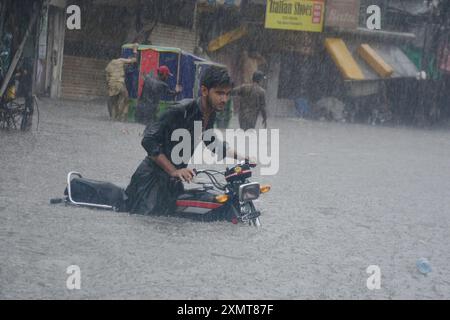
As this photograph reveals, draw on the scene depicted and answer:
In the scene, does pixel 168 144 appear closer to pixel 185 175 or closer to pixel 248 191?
pixel 185 175

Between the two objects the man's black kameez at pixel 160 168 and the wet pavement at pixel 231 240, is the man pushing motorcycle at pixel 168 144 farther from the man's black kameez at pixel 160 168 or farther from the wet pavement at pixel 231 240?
the wet pavement at pixel 231 240

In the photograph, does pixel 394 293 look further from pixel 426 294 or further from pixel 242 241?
pixel 242 241

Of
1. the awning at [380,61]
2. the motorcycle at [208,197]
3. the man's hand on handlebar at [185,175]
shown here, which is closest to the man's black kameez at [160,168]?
the motorcycle at [208,197]

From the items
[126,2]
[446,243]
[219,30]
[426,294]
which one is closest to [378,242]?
[446,243]

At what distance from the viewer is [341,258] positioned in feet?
22.5

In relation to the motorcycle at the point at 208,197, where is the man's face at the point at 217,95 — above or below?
above

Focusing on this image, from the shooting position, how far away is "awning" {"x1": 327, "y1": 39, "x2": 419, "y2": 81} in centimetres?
3158

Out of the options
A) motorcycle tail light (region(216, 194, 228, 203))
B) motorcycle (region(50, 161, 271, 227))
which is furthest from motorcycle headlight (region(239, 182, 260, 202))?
motorcycle tail light (region(216, 194, 228, 203))

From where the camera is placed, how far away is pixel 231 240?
7.17 m

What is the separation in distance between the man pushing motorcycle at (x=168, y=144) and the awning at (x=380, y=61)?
2392cm

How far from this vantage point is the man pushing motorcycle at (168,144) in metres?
7.48

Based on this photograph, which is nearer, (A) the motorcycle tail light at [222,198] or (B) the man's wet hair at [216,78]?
(B) the man's wet hair at [216,78]

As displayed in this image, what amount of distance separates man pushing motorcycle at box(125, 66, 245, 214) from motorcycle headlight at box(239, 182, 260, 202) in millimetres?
453
